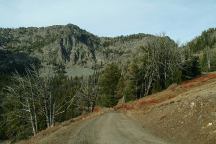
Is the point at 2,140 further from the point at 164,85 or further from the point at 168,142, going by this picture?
the point at 168,142

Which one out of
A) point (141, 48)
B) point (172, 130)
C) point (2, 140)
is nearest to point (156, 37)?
point (141, 48)

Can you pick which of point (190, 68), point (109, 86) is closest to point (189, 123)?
point (190, 68)

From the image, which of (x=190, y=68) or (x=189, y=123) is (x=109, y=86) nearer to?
(x=190, y=68)

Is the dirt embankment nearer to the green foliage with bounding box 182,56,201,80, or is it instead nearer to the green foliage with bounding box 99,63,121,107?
the green foliage with bounding box 182,56,201,80

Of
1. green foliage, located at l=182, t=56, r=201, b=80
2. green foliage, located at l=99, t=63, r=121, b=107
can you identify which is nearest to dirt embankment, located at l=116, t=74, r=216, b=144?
green foliage, located at l=182, t=56, r=201, b=80

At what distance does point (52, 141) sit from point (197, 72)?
75649 millimetres

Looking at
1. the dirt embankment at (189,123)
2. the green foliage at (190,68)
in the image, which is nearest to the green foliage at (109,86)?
the green foliage at (190,68)

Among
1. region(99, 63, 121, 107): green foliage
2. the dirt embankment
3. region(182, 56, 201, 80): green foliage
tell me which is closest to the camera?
the dirt embankment

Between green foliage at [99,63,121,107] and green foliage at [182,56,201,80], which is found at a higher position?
green foliage at [182,56,201,80]

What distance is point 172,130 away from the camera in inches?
1141

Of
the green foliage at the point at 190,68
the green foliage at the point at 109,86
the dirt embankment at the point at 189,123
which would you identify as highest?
the dirt embankment at the point at 189,123

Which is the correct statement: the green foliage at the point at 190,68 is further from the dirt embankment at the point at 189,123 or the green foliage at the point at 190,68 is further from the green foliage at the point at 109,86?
the dirt embankment at the point at 189,123

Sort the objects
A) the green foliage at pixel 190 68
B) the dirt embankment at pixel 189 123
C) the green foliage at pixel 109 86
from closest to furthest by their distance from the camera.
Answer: the dirt embankment at pixel 189 123
the green foliage at pixel 190 68
the green foliage at pixel 109 86

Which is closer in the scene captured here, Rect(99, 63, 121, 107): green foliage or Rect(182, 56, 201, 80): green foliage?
Rect(182, 56, 201, 80): green foliage
